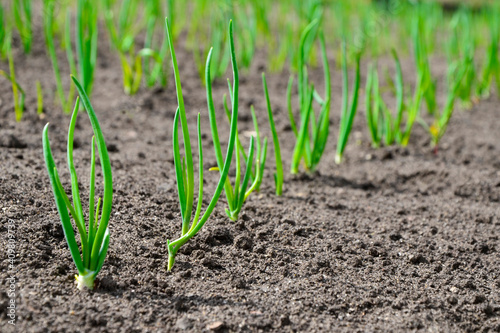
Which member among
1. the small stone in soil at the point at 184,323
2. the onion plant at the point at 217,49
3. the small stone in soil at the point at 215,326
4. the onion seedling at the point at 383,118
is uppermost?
the onion plant at the point at 217,49

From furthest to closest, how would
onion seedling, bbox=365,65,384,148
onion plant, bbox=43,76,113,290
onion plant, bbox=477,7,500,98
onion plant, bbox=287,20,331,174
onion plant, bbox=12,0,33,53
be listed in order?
onion plant, bbox=477,7,500,98
onion plant, bbox=12,0,33,53
onion seedling, bbox=365,65,384,148
onion plant, bbox=287,20,331,174
onion plant, bbox=43,76,113,290

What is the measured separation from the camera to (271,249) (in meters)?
1.38

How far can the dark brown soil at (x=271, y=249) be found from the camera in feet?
3.67

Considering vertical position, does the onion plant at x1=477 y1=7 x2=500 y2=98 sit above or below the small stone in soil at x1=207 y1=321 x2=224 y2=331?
above

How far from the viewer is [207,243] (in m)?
1.39

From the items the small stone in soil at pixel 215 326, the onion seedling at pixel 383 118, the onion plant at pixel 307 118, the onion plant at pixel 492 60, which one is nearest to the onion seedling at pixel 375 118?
the onion seedling at pixel 383 118

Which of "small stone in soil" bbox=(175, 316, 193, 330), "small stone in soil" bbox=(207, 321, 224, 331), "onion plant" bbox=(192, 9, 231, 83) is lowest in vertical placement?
"small stone in soil" bbox=(207, 321, 224, 331)

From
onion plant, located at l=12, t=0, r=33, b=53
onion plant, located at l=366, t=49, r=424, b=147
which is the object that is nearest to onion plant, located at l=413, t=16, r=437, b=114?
onion plant, located at l=366, t=49, r=424, b=147

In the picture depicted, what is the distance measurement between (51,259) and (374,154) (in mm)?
1527

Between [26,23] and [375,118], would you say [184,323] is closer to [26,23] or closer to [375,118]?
[375,118]

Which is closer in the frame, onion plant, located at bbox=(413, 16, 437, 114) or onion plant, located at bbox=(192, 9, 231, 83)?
onion plant, located at bbox=(413, 16, 437, 114)

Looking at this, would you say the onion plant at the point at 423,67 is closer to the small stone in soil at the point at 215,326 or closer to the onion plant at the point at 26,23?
the small stone in soil at the point at 215,326

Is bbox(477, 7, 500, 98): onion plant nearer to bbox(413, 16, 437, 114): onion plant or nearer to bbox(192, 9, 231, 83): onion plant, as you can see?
bbox(413, 16, 437, 114): onion plant

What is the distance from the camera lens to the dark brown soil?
112 centimetres
